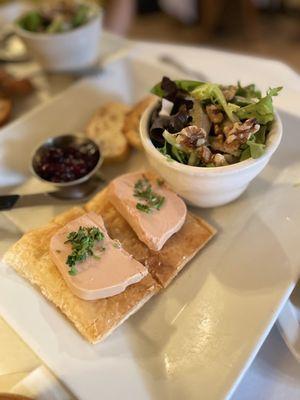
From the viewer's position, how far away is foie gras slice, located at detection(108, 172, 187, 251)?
1452mm

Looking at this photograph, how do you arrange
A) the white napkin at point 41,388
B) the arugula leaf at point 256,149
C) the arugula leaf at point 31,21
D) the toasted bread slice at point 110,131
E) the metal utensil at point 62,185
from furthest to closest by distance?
1. the arugula leaf at point 31,21
2. the toasted bread slice at point 110,131
3. the metal utensil at point 62,185
4. the arugula leaf at point 256,149
5. the white napkin at point 41,388

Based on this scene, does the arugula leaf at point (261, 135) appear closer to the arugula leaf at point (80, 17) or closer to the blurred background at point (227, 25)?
the arugula leaf at point (80, 17)

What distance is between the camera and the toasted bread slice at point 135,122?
195 centimetres

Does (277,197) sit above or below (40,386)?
above

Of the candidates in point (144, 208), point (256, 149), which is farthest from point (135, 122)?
point (256, 149)

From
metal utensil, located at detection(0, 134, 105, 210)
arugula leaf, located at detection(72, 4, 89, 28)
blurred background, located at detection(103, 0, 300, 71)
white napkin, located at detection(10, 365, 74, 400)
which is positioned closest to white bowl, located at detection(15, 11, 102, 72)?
arugula leaf, located at detection(72, 4, 89, 28)

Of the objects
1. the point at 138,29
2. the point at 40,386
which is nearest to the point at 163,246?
the point at 40,386

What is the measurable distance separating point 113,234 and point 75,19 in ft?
4.36

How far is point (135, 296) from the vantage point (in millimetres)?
1353

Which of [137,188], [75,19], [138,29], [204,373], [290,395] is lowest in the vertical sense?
[138,29]

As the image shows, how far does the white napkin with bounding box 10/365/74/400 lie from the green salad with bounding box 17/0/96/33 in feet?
5.59

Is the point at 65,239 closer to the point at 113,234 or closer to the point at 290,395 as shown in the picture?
the point at 113,234

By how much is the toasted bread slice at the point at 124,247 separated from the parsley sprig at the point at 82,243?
3.8 inches

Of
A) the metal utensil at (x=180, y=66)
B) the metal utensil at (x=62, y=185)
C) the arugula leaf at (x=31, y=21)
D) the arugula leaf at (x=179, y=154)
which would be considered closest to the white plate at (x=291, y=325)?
the arugula leaf at (x=179, y=154)
